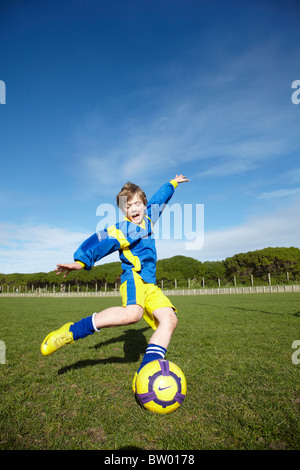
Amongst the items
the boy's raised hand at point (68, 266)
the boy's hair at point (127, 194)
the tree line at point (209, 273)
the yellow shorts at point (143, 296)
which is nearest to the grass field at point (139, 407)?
the yellow shorts at point (143, 296)

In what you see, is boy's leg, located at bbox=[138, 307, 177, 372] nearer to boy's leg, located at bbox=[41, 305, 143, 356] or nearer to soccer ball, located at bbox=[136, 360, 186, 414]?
soccer ball, located at bbox=[136, 360, 186, 414]

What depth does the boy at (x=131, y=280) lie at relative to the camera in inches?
130

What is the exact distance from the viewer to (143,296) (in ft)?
11.8

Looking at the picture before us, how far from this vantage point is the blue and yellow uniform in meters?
3.51

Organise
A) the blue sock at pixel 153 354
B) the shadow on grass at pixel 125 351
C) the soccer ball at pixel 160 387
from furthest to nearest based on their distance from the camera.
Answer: the shadow on grass at pixel 125 351 → the blue sock at pixel 153 354 → the soccer ball at pixel 160 387

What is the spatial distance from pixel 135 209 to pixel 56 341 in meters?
2.11

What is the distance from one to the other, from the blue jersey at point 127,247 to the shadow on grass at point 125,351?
1.85 m

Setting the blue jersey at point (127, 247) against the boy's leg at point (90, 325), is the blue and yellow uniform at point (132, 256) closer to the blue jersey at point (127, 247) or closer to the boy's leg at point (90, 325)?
the blue jersey at point (127, 247)

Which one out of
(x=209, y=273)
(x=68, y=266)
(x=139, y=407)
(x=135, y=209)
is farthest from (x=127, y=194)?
(x=209, y=273)

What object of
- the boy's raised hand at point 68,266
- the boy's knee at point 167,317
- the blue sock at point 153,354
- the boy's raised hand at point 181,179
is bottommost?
the blue sock at point 153,354

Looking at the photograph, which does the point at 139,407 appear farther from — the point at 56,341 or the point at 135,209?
the point at 135,209
